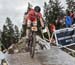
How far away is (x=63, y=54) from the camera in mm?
17094

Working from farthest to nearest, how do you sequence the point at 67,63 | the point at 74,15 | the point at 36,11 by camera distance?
the point at 74,15, the point at 36,11, the point at 67,63

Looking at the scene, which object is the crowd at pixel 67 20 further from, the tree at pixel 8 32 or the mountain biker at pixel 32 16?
the tree at pixel 8 32

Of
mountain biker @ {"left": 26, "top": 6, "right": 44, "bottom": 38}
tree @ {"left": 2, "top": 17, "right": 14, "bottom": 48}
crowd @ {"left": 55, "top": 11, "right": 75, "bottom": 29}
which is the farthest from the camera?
tree @ {"left": 2, "top": 17, "right": 14, "bottom": 48}

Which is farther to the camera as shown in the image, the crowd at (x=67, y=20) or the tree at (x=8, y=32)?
the tree at (x=8, y=32)

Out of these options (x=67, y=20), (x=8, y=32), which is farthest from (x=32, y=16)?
(x=8, y=32)

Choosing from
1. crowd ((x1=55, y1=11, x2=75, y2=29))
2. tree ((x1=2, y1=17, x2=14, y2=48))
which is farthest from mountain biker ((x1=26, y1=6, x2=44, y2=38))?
tree ((x1=2, y1=17, x2=14, y2=48))

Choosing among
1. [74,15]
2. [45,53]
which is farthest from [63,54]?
[74,15]

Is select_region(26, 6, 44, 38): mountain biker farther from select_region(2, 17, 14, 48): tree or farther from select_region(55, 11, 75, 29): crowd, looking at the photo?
select_region(2, 17, 14, 48): tree

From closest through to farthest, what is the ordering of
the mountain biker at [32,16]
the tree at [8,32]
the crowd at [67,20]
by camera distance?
the mountain biker at [32,16] < the crowd at [67,20] < the tree at [8,32]

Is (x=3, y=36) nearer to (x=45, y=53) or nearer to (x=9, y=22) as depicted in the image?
(x=9, y=22)

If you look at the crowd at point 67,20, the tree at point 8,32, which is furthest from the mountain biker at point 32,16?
the tree at point 8,32

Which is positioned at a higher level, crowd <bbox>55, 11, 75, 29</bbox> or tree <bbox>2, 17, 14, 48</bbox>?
crowd <bbox>55, 11, 75, 29</bbox>

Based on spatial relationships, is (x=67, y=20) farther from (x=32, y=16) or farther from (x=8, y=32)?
(x=8, y=32)

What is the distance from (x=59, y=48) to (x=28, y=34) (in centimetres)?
237
